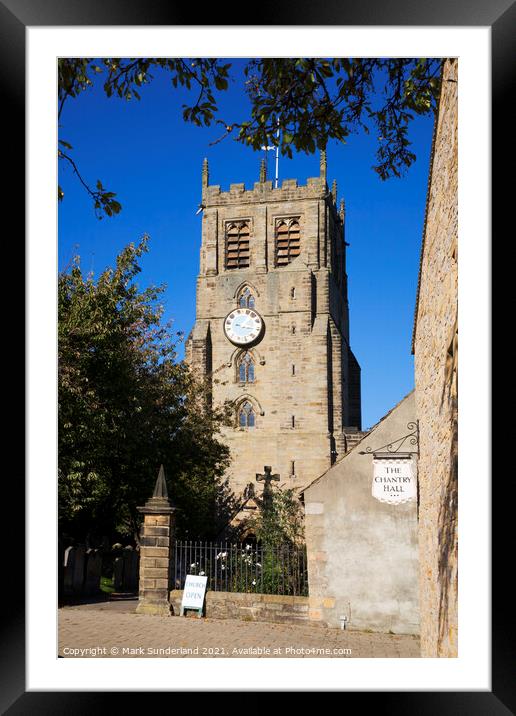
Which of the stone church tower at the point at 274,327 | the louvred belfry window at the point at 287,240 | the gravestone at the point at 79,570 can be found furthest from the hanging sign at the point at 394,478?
the louvred belfry window at the point at 287,240

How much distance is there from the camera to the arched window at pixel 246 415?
34844 mm

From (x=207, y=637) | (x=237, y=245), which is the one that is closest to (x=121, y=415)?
(x=207, y=637)

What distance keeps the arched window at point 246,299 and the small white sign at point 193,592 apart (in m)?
24.1

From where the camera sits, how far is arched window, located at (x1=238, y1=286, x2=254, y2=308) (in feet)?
119

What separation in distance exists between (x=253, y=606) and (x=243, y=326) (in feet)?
78.4

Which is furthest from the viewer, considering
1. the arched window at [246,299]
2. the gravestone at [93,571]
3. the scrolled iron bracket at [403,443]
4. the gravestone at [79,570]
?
the arched window at [246,299]

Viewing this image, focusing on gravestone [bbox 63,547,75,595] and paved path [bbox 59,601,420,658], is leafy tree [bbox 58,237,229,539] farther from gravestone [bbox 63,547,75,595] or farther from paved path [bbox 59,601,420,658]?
paved path [bbox 59,601,420,658]

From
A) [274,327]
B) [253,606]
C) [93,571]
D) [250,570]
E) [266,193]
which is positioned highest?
[266,193]

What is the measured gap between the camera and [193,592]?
13000 mm

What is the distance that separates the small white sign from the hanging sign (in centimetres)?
433

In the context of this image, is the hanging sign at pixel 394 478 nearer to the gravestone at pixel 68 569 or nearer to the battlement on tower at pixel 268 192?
the gravestone at pixel 68 569

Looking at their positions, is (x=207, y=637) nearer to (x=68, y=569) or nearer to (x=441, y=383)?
(x=441, y=383)
